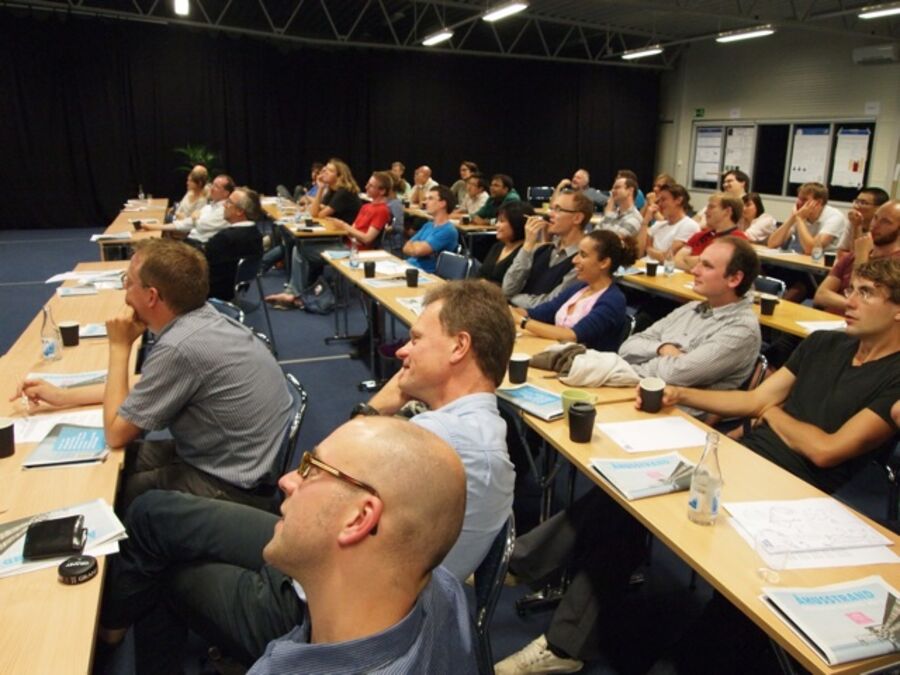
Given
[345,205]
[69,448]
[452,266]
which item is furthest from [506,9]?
[69,448]

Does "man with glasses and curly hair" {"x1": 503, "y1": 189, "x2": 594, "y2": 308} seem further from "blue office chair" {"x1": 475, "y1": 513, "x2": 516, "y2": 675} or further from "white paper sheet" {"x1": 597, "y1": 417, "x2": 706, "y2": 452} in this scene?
"blue office chair" {"x1": 475, "y1": 513, "x2": 516, "y2": 675}

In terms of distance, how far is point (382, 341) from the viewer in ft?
16.7

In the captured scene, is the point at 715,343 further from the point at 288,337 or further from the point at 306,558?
the point at 288,337

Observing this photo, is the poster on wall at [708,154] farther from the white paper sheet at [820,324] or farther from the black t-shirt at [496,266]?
the white paper sheet at [820,324]

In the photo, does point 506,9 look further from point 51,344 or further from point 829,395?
point 829,395

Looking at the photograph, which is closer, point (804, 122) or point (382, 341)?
point (382, 341)

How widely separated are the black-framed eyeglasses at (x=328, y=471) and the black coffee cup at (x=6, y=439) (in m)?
1.35

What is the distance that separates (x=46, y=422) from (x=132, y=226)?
5.37m

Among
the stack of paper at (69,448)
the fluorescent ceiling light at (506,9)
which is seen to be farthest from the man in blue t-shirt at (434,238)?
the stack of paper at (69,448)

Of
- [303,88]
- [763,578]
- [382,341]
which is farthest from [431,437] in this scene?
[303,88]

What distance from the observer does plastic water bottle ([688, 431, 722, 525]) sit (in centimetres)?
162

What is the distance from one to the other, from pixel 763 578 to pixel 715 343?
1.35m

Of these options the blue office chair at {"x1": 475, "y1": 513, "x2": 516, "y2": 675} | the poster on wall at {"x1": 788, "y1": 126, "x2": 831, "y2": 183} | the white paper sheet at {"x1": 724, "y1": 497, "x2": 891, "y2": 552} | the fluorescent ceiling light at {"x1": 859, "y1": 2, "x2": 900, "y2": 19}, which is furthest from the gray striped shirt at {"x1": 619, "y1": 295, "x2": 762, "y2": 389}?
the poster on wall at {"x1": 788, "y1": 126, "x2": 831, "y2": 183}

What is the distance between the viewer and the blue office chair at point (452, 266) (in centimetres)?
467
